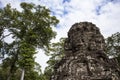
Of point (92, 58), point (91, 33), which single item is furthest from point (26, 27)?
point (92, 58)

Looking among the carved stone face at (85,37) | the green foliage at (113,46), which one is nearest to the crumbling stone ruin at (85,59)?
the carved stone face at (85,37)

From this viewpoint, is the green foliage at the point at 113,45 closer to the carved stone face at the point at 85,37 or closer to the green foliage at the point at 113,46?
the green foliage at the point at 113,46

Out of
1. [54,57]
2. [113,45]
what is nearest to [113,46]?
[113,45]

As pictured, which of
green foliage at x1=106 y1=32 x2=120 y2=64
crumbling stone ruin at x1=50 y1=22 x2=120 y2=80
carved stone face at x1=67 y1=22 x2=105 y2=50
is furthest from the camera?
green foliage at x1=106 y1=32 x2=120 y2=64

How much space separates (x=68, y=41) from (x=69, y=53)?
143 centimetres

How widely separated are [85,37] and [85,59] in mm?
2176

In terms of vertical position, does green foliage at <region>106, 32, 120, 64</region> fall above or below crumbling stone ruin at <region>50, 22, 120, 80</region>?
above

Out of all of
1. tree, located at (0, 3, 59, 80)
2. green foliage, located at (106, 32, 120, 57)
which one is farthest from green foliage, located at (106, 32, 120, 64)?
tree, located at (0, 3, 59, 80)

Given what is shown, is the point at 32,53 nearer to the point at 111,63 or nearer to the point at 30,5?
the point at 30,5

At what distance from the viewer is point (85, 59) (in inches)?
525

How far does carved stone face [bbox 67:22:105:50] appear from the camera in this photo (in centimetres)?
1452

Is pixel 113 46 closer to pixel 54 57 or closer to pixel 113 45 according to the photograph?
pixel 113 45

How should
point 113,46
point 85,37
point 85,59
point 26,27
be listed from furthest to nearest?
point 113,46 < point 26,27 < point 85,37 < point 85,59

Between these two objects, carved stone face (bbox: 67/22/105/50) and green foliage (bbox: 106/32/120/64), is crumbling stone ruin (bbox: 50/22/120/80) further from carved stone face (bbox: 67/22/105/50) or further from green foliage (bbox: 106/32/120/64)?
green foliage (bbox: 106/32/120/64)
